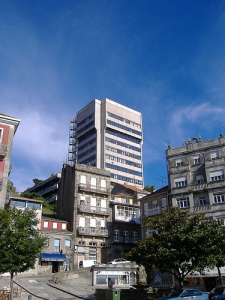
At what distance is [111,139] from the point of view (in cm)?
11038

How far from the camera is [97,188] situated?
178ft

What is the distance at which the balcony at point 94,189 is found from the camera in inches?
2063

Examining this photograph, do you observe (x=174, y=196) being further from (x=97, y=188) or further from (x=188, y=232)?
(x=188, y=232)

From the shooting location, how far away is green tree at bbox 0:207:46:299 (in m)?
25.4

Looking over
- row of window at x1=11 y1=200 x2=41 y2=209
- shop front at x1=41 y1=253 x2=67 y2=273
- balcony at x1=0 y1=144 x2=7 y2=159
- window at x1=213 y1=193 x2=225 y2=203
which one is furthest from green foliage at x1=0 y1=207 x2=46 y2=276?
window at x1=213 y1=193 x2=225 y2=203

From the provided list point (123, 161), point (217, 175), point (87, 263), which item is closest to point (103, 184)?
point (87, 263)

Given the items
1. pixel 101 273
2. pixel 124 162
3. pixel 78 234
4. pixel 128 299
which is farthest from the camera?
pixel 124 162

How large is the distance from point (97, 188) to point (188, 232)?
29.4m

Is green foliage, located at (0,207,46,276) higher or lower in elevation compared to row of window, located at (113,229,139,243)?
lower

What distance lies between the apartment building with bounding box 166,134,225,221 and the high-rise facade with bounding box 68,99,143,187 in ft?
183

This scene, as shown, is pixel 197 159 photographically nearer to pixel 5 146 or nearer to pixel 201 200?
pixel 201 200

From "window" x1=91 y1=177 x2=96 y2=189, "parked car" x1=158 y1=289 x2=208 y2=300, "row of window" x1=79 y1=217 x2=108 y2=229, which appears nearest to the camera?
"parked car" x1=158 y1=289 x2=208 y2=300

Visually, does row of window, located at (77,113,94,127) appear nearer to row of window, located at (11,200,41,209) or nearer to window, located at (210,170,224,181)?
row of window, located at (11,200,41,209)

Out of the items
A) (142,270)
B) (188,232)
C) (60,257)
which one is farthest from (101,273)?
(188,232)
